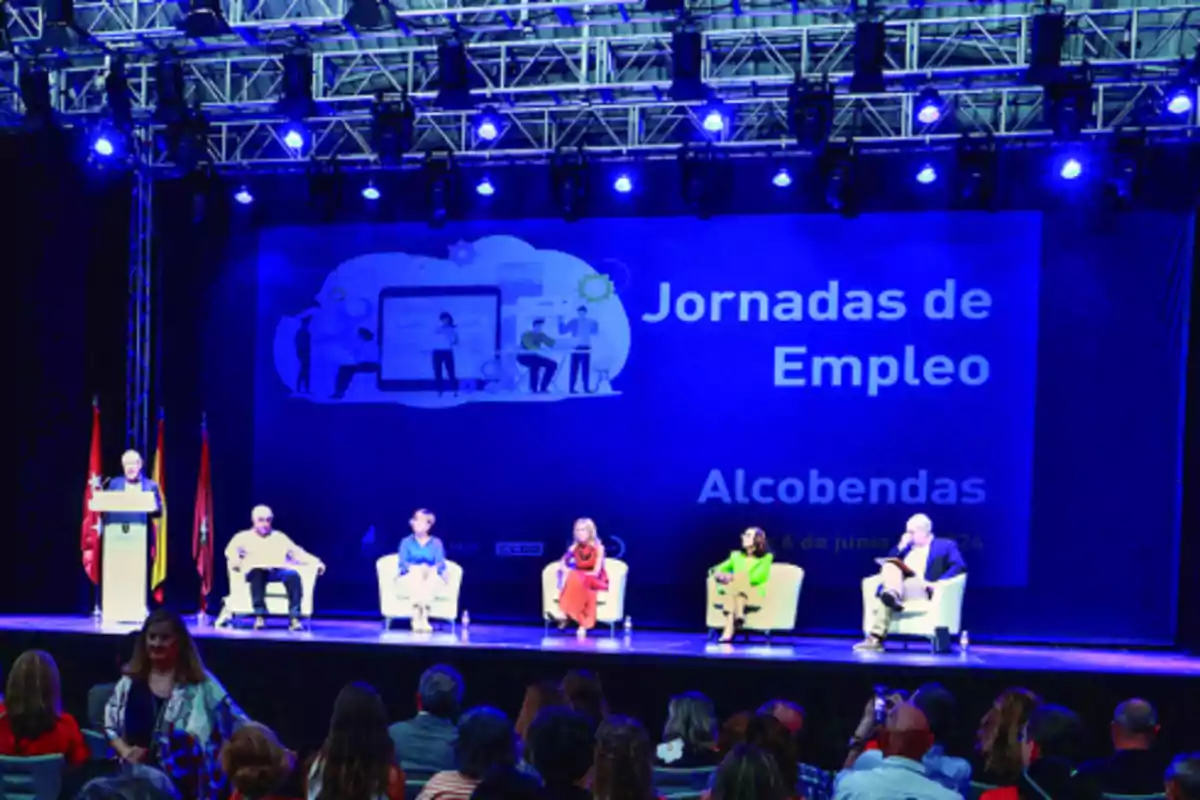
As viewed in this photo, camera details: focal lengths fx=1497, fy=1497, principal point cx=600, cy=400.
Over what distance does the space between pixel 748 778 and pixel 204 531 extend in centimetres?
892

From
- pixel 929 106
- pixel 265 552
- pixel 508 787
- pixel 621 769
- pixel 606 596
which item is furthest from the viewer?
pixel 265 552

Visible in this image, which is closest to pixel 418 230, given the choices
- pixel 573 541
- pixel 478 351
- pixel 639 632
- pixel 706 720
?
pixel 478 351

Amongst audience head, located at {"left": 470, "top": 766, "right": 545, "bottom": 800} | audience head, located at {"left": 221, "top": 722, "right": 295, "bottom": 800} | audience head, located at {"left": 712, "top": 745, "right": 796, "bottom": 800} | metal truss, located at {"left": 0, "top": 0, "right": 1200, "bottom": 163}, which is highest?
metal truss, located at {"left": 0, "top": 0, "right": 1200, "bottom": 163}

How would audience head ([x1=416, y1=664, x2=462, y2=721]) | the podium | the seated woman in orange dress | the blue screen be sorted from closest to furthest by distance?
audience head ([x1=416, y1=664, x2=462, y2=721]) → the podium → the seated woman in orange dress → the blue screen

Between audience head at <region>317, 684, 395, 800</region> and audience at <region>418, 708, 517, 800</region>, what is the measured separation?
0.25 meters

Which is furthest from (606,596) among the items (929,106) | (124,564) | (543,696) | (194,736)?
(194,736)

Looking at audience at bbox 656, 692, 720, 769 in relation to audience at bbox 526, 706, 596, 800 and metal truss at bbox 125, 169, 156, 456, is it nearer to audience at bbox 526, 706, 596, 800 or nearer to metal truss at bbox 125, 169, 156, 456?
audience at bbox 526, 706, 596, 800

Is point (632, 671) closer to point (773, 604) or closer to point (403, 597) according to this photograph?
point (773, 604)

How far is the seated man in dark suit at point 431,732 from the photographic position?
4.80m

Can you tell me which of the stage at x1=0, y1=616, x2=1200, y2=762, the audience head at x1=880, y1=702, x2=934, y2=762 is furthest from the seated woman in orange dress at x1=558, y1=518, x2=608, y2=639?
the audience head at x1=880, y1=702, x2=934, y2=762

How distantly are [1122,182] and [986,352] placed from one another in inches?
63.1

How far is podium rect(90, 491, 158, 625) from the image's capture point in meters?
10.2

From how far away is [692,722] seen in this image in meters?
5.02

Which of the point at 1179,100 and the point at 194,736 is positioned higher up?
the point at 1179,100
